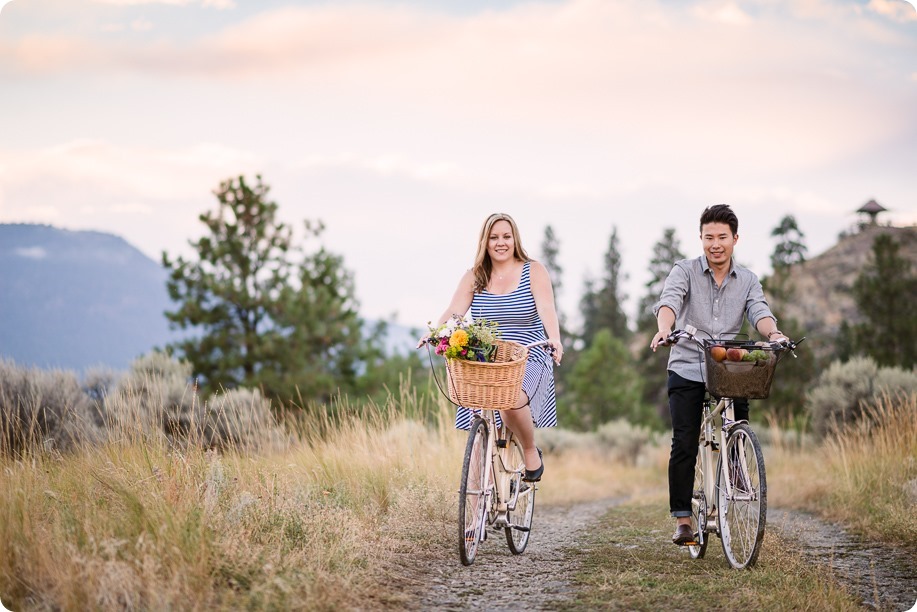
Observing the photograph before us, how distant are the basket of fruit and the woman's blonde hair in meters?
1.64

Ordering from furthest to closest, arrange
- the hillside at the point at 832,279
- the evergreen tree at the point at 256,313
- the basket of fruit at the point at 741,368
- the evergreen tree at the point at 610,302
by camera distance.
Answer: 1. the evergreen tree at the point at 610,302
2. the hillside at the point at 832,279
3. the evergreen tree at the point at 256,313
4. the basket of fruit at the point at 741,368

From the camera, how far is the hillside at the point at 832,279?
2235 inches

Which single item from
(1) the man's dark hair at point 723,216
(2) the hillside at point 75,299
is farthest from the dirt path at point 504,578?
(2) the hillside at point 75,299

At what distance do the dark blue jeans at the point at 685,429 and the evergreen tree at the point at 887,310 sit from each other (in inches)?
818

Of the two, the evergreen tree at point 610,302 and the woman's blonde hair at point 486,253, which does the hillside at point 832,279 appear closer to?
the evergreen tree at point 610,302

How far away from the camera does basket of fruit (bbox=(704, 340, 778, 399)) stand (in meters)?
4.54

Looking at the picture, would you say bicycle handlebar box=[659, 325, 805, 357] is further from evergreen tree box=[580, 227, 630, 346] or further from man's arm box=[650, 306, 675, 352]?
evergreen tree box=[580, 227, 630, 346]

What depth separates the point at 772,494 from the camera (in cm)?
944

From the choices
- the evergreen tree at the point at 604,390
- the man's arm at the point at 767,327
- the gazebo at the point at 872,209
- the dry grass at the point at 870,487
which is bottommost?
the evergreen tree at the point at 604,390

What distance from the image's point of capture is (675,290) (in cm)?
523

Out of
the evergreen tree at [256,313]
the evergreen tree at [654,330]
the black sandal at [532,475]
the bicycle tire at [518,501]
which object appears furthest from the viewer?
the evergreen tree at [654,330]

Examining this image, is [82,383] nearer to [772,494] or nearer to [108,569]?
[108,569]

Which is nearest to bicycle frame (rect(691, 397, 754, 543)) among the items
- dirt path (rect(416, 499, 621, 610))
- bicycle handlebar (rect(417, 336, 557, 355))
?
dirt path (rect(416, 499, 621, 610))

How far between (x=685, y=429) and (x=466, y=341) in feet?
5.29
